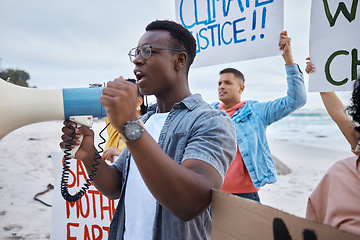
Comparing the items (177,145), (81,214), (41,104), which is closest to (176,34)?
(177,145)

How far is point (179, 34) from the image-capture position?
52.9 inches

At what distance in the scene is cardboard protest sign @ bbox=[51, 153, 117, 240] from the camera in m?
2.44

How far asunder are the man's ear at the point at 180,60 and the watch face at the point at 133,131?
1.80ft

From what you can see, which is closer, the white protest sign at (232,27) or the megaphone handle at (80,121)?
the megaphone handle at (80,121)

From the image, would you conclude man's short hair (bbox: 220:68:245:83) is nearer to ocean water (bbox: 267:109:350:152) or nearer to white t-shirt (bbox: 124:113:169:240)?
white t-shirt (bbox: 124:113:169:240)

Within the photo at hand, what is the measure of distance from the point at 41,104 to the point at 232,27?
153 centimetres

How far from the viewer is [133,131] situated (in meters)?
0.81

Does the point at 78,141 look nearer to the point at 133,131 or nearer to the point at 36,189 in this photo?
the point at 133,131

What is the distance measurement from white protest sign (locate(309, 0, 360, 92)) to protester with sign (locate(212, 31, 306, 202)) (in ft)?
1.44

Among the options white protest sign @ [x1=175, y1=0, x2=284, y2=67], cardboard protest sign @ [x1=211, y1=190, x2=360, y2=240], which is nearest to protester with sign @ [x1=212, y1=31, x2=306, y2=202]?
white protest sign @ [x1=175, y1=0, x2=284, y2=67]

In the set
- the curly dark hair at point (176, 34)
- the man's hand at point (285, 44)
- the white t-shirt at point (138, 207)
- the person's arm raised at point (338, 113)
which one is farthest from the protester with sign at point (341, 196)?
the man's hand at point (285, 44)

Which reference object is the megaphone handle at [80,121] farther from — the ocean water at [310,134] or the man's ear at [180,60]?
the ocean water at [310,134]

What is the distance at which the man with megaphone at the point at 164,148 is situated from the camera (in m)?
0.83

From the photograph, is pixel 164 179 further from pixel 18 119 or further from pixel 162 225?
pixel 18 119
